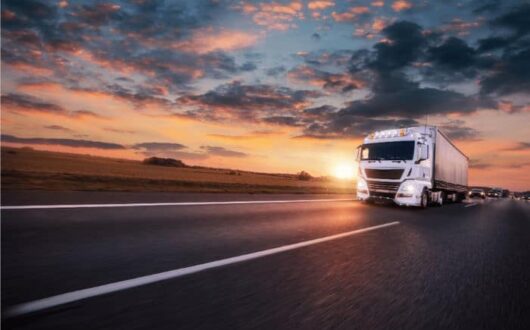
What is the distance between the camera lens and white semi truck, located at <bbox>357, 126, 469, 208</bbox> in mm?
16094

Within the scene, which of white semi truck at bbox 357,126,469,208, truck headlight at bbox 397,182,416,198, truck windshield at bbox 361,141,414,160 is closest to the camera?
truck headlight at bbox 397,182,416,198

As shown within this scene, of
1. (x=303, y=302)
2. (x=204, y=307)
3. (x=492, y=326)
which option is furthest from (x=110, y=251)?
(x=492, y=326)

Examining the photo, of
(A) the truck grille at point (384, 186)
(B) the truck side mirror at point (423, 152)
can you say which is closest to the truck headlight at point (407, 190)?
(A) the truck grille at point (384, 186)

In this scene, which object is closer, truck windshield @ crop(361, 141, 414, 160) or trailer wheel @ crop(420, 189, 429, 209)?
truck windshield @ crop(361, 141, 414, 160)

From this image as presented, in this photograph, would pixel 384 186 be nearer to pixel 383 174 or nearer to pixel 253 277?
pixel 383 174

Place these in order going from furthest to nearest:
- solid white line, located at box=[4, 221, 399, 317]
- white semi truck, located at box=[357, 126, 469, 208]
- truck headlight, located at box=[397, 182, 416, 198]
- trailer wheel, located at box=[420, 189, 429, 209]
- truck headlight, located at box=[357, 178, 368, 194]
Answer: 1. truck headlight, located at box=[357, 178, 368, 194]
2. trailer wheel, located at box=[420, 189, 429, 209]
3. white semi truck, located at box=[357, 126, 469, 208]
4. truck headlight, located at box=[397, 182, 416, 198]
5. solid white line, located at box=[4, 221, 399, 317]

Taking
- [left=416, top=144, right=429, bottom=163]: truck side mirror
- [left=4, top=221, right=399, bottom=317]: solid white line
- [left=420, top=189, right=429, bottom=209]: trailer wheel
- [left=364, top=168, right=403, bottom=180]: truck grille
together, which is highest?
[left=416, top=144, right=429, bottom=163]: truck side mirror

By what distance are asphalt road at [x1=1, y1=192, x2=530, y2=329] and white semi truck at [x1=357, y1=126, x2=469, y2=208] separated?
29.4ft

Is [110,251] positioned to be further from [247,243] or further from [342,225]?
[342,225]

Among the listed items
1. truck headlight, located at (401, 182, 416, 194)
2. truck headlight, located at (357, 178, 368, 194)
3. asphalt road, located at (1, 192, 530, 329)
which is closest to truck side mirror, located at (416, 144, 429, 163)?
truck headlight, located at (401, 182, 416, 194)

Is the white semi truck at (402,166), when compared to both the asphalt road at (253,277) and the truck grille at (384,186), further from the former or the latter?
the asphalt road at (253,277)

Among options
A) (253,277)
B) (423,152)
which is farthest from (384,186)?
(253,277)

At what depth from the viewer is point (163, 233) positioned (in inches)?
240

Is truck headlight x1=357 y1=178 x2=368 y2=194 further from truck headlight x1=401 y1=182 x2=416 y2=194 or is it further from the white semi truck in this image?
truck headlight x1=401 y1=182 x2=416 y2=194
